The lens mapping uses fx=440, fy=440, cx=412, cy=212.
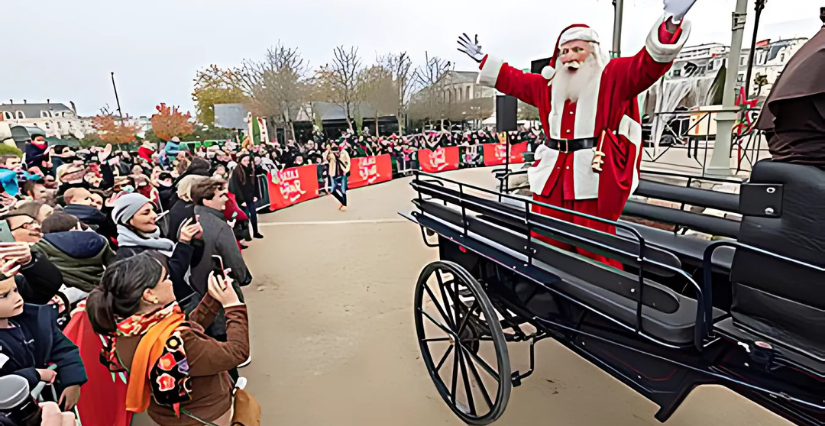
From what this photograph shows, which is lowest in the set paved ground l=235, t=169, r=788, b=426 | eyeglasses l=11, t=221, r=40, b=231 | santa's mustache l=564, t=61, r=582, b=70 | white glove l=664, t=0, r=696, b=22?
paved ground l=235, t=169, r=788, b=426

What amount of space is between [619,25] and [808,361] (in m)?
7.83

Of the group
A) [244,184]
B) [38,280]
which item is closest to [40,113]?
[244,184]

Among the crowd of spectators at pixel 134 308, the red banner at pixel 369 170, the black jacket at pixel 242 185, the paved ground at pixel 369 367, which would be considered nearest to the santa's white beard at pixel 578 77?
the paved ground at pixel 369 367

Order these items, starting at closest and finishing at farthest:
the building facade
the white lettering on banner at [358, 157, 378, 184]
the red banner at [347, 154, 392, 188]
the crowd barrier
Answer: the crowd barrier, the red banner at [347, 154, 392, 188], the white lettering on banner at [358, 157, 378, 184], the building facade

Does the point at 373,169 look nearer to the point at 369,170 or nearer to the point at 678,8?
the point at 369,170

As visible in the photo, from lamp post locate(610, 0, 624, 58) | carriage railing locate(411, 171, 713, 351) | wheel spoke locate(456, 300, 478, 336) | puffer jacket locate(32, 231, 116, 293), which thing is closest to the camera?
carriage railing locate(411, 171, 713, 351)

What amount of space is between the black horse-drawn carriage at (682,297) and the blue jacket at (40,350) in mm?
1713

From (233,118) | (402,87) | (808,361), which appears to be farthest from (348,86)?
(808,361)

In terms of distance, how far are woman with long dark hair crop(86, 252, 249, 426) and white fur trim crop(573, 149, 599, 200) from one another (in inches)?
76.7

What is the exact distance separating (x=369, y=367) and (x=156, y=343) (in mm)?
1889

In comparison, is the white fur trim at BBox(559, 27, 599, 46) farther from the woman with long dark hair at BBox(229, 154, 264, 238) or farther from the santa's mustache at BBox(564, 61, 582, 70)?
the woman with long dark hair at BBox(229, 154, 264, 238)

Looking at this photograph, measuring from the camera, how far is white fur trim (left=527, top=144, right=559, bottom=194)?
271 cm

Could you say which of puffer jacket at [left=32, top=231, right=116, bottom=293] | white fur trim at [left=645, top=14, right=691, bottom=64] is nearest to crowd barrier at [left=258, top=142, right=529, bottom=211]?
puffer jacket at [left=32, top=231, right=116, bottom=293]

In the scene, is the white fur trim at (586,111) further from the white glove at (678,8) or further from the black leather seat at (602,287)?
the black leather seat at (602,287)
